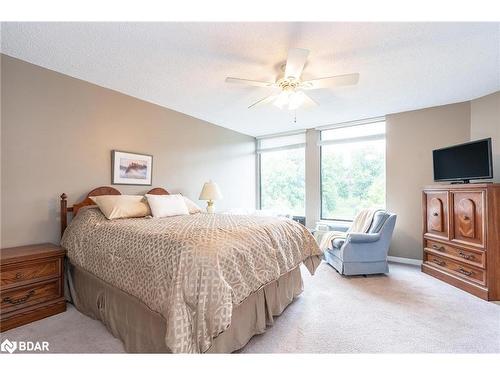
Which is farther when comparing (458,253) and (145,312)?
(458,253)

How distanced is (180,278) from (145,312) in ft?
1.88

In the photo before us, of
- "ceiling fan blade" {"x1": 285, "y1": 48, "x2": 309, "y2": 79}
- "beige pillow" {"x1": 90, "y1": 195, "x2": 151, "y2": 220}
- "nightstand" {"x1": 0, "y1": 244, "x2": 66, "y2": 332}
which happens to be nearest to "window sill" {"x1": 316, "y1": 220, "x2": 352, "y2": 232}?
"ceiling fan blade" {"x1": 285, "y1": 48, "x2": 309, "y2": 79}

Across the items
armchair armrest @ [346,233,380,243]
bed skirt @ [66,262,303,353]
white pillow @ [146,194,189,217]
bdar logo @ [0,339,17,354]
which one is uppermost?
white pillow @ [146,194,189,217]

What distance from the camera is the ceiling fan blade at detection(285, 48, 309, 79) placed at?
182cm

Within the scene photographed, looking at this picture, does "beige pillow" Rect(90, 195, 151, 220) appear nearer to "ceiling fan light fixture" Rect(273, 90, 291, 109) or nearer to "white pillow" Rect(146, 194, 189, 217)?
"white pillow" Rect(146, 194, 189, 217)

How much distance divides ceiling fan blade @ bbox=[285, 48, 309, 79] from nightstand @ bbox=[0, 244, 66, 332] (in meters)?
2.84

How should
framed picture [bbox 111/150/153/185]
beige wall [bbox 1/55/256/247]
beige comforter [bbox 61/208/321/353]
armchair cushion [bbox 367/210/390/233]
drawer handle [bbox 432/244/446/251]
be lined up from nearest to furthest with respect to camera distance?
beige comforter [bbox 61/208/321/353] → beige wall [bbox 1/55/256/247] → framed picture [bbox 111/150/153/185] → drawer handle [bbox 432/244/446/251] → armchair cushion [bbox 367/210/390/233]

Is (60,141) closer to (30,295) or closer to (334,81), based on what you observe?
(30,295)

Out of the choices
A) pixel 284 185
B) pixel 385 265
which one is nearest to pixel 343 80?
pixel 385 265

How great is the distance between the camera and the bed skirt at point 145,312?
61.9 inches

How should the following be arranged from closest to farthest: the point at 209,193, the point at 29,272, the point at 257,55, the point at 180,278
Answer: the point at 180,278
the point at 29,272
the point at 257,55
the point at 209,193

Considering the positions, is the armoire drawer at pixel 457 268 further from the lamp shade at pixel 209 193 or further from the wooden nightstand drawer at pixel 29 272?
the wooden nightstand drawer at pixel 29 272

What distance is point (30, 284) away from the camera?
2070 mm

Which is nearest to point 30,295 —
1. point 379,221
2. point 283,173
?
point 379,221
